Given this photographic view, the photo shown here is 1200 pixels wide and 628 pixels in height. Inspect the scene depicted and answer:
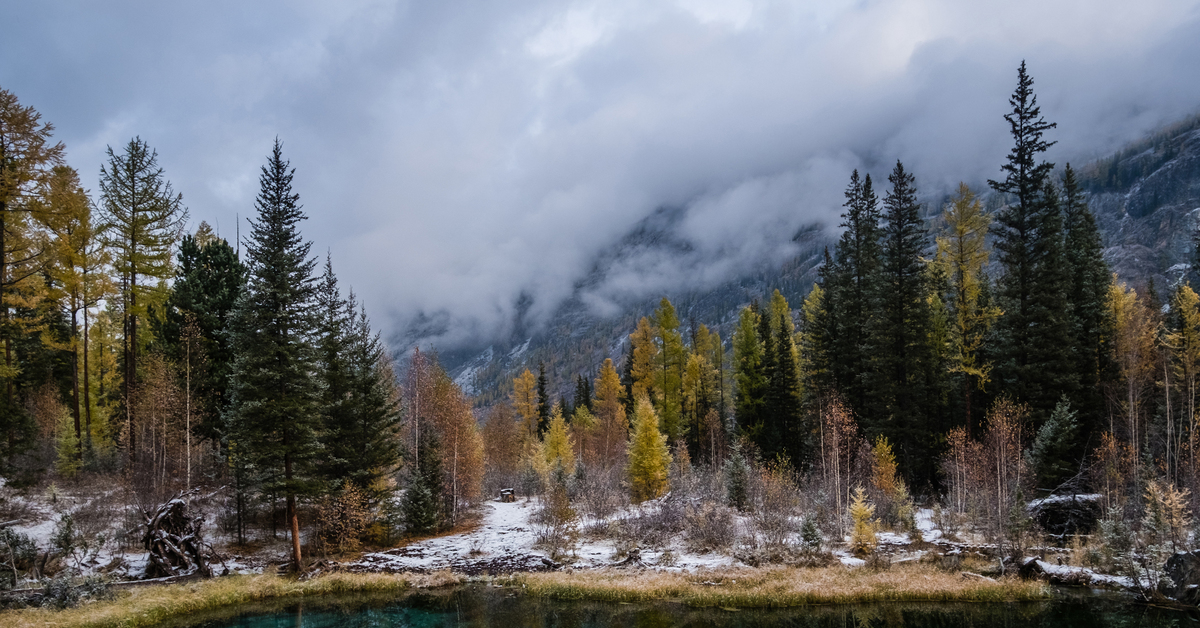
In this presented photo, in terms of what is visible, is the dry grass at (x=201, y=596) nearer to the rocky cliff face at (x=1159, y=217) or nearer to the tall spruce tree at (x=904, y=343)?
the tall spruce tree at (x=904, y=343)

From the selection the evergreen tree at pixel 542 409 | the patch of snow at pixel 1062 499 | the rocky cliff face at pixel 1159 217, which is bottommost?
the patch of snow at pixel 1062 499

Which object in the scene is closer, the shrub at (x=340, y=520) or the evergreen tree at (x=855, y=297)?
the shrub at (x=340, y=520)

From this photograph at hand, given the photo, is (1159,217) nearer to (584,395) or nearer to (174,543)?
(584,395)

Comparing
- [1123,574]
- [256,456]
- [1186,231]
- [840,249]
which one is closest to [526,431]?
[840,249]

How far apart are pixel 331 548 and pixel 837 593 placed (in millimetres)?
23025

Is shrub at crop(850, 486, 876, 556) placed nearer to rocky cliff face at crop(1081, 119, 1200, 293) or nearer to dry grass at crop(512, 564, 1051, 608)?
dry grass at crop(512, 564, 1051, 608)

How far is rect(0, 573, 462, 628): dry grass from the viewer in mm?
19344

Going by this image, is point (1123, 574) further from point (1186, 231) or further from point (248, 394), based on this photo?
point (1186, 231)

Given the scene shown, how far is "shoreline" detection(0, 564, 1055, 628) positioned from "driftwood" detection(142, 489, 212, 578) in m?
1.50

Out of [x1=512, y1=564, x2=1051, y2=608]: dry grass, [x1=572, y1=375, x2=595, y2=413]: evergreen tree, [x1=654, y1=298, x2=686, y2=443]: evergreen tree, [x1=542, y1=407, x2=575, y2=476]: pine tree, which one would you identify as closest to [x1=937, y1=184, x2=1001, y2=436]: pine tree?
[x1=512, y1=564, x2=1051, y2=608]: dry grass

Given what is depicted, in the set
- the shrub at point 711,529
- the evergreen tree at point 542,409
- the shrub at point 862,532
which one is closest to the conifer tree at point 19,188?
the shrub at point 711,529

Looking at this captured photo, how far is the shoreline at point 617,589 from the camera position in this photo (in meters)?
21.1

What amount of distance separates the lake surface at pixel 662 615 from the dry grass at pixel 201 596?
104 cm

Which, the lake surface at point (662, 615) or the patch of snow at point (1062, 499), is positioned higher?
the patch of snow at point (1062, 499)
